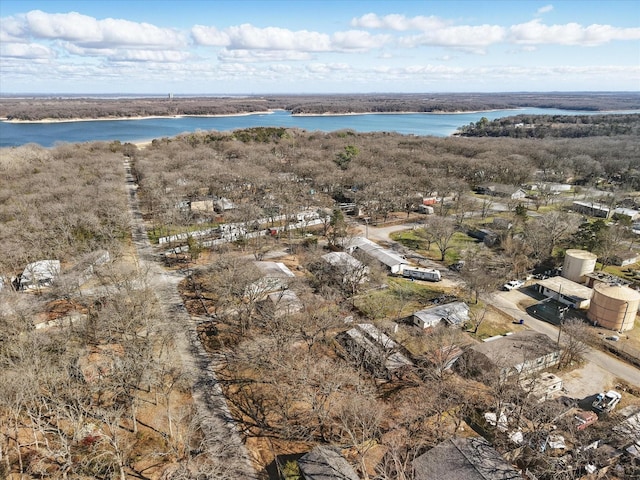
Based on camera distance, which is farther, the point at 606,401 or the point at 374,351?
the point at 374,351

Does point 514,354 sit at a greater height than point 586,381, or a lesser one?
greater

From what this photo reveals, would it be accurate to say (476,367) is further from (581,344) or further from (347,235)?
(347,235)

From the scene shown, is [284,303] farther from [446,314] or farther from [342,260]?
[446,314]

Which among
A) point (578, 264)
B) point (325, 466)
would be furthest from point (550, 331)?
point (325, 466)

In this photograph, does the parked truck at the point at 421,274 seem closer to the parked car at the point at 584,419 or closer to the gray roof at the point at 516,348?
the gray roof at the point at 516,348

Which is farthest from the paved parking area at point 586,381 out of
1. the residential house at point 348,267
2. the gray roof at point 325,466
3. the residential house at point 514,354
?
the residential house at point 348,267

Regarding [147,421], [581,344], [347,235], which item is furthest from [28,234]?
[581,344]
